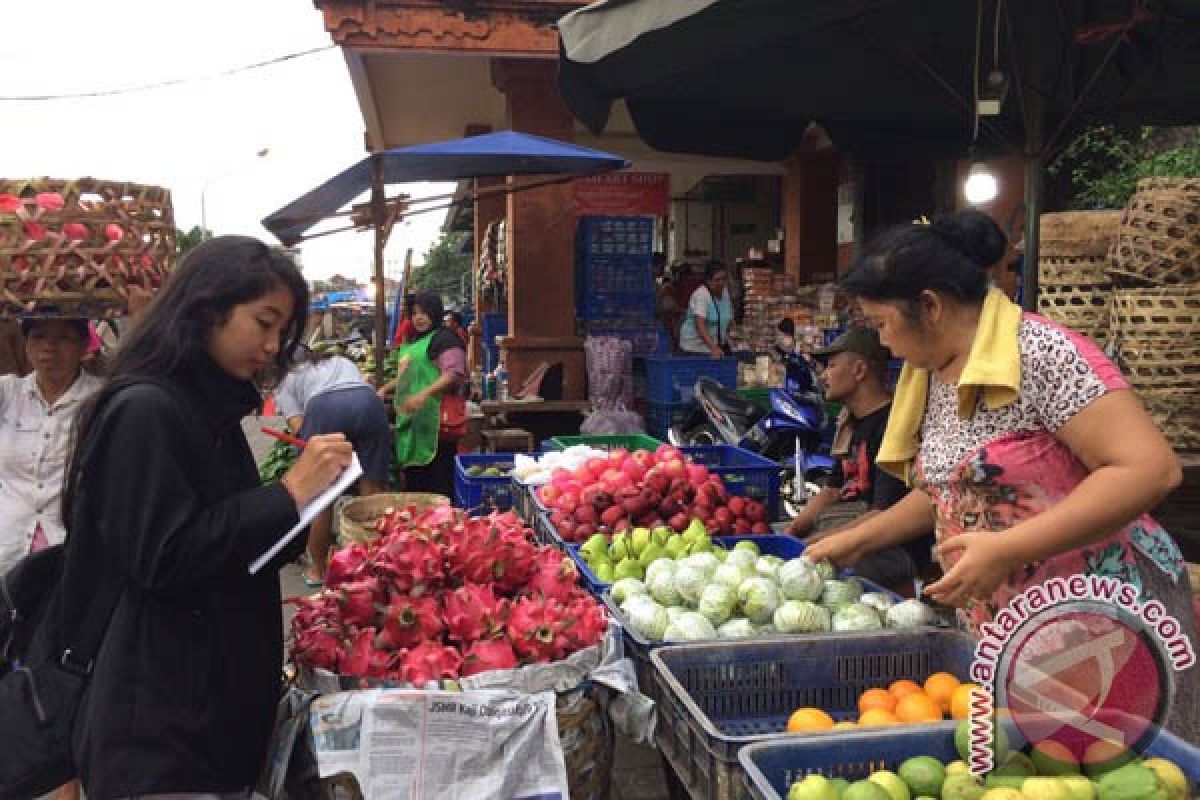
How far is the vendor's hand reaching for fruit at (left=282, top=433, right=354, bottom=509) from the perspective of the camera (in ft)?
6.93

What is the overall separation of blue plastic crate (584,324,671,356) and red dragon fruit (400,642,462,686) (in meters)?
7.59

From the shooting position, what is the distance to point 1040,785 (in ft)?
5.64

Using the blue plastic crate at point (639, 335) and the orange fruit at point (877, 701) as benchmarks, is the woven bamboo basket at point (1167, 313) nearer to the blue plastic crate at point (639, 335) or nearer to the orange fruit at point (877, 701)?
the orange fruit at point (877, 701)

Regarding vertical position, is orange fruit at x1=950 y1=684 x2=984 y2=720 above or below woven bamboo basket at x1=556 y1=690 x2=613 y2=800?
above

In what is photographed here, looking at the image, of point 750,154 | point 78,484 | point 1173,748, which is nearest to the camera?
point 1173,748

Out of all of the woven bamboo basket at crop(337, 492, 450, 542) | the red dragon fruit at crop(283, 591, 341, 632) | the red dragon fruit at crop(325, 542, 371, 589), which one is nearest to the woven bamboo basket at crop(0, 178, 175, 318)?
the red dragon fruit at crop(325, 542, 371, 589)

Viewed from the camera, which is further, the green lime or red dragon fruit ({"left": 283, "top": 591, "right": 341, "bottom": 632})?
red dragon fruit ({"left": 283, "top": 591, "right": 341, "bottom": 632})

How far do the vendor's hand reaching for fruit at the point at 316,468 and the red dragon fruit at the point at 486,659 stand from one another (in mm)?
559

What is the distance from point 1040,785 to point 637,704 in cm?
100

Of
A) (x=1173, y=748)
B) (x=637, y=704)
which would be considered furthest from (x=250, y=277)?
(x=1173, y=748)

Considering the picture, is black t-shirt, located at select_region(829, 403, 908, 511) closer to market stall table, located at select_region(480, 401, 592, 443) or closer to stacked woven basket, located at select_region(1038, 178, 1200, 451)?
A: stacked woven basket, located at select_region(1038, 178, 1200, 451)

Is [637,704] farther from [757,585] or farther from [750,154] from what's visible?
[750,154]

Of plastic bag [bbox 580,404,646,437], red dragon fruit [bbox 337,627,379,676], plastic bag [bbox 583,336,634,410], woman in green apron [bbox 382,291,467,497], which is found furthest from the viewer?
plastic bag [bbox 583,336,634,410]

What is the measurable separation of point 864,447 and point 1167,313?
1626 millimetres
